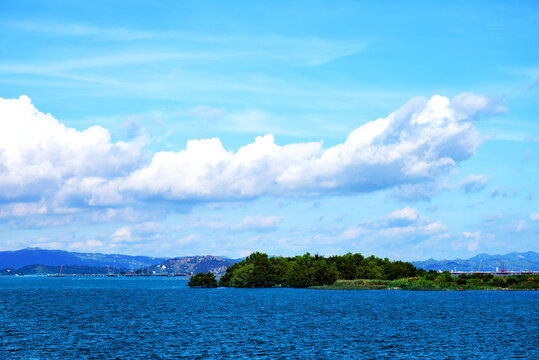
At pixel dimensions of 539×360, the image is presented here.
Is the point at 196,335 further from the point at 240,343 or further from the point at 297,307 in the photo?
the point at 297,307

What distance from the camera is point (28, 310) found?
164875mm

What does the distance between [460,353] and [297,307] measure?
298 feet

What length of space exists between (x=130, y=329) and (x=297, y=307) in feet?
225

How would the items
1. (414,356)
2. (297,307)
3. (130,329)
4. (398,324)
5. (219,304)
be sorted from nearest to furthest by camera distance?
1. (414,356)
2. (130,329)
3. (398,324)
4. (297,307)
5. (219,304)

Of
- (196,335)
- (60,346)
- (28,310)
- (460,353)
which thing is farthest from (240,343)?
(28,310)

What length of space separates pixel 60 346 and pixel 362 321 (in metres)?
68.7

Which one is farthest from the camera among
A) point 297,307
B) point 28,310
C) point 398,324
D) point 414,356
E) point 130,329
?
point 297,307

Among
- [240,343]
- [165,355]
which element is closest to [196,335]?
[240,343]

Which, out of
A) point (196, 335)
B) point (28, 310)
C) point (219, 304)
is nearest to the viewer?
point (196, 335)

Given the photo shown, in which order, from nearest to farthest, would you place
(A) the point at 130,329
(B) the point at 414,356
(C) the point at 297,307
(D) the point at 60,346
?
(B) the point at 414,356 → (D) the point at 60,346 → (A) the point at 130,329 → (C) the point at 297,307

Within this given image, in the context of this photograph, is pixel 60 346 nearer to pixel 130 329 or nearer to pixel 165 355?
pixel 165 355

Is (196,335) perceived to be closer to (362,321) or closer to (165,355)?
(165,355)

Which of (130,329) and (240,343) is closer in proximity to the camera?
(240,343)

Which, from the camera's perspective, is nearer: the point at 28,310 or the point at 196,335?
the point at 196,335
